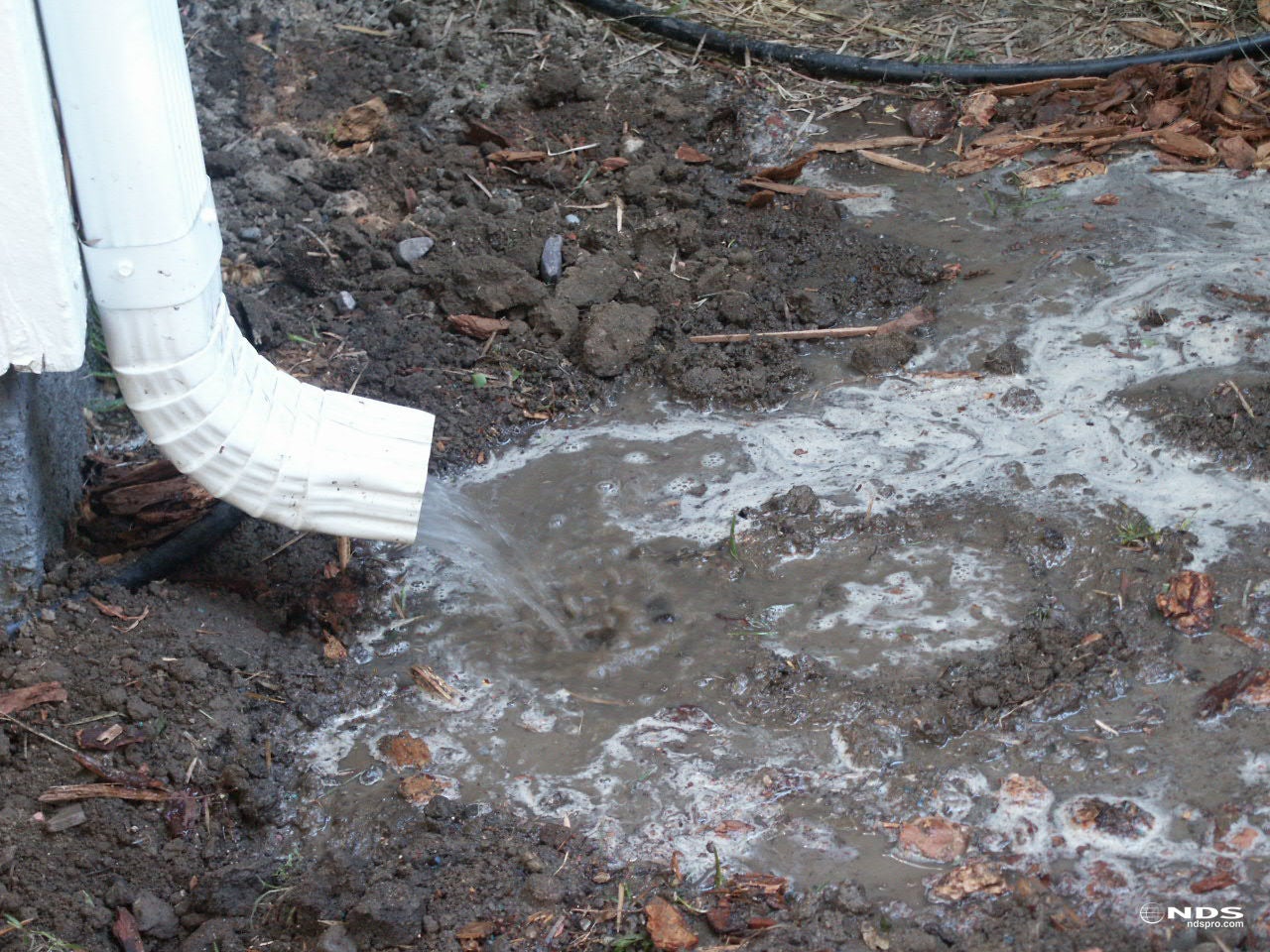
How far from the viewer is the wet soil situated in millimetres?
2301

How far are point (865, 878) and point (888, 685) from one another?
546 millimetres

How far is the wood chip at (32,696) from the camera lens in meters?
2.59

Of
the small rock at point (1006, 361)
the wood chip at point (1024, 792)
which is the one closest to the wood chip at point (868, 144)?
the small rock at point (1006, 361)

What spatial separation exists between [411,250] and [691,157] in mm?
1191

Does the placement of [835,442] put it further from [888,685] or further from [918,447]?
[888,685]

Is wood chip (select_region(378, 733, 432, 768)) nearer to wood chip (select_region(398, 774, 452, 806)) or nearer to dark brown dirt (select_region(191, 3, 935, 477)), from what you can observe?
wood chip (select_region(398, 774, 452, 806))

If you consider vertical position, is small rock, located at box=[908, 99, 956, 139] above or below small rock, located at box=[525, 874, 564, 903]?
above

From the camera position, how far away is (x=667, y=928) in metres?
2.24

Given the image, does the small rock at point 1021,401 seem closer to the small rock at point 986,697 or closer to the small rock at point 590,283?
the small rock at point 986,697

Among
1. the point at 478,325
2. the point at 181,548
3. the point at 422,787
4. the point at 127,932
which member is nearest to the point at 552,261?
the point at 478,325

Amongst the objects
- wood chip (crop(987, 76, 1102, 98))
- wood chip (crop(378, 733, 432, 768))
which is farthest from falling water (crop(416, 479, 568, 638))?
wood chip (crop(987, 76, 1102, 98))

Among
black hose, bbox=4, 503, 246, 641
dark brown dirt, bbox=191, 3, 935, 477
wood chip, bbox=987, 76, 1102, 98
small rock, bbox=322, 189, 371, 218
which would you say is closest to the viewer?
black hose, bbox=4, 503, 246, 641

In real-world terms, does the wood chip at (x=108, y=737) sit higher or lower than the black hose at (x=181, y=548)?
higher

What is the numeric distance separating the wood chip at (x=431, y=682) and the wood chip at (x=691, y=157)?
8.08 feet
